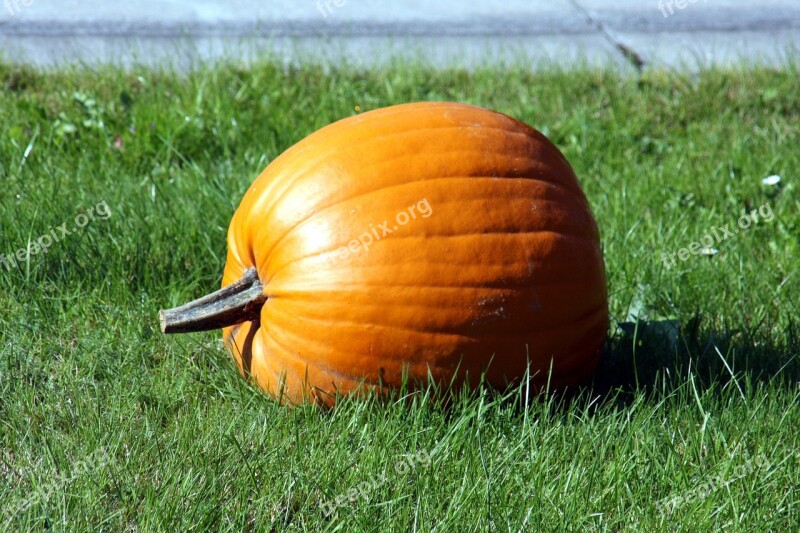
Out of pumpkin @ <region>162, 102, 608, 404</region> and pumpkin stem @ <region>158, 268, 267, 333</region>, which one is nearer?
pumpkin @ <region>162, 102, 608, 404</region>

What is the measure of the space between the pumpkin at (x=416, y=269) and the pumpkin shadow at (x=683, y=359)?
0.28 m

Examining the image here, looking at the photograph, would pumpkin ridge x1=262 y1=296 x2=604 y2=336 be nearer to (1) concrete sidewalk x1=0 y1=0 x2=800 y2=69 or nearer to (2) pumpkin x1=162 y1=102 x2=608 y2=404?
(2) pumpkin x1=162 y1=102 x2=608 y2=404

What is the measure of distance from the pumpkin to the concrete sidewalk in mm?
2692

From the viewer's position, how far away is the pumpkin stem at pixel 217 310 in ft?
8.48

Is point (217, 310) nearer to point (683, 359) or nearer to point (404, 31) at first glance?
point (683, 359)

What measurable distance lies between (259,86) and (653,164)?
194 centimetres

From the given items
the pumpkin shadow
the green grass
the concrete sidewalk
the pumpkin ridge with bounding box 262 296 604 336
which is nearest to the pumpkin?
the pumpkin ridge with bounding box 262 296 604 336

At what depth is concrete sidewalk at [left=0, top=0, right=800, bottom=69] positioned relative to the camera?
5.30 metres

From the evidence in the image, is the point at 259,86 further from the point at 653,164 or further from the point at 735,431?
the point at 735,431

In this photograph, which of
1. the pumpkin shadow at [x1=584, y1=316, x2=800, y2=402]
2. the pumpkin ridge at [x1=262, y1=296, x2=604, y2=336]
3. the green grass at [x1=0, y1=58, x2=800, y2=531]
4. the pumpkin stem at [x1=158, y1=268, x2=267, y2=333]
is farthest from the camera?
the pumpkin shadow at [x1=584, y1=316, x2=800, y2=402]

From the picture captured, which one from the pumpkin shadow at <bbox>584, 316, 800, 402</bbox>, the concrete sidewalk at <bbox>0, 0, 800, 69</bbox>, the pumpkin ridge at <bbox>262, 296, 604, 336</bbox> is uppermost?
the concrete sidewalk at <bbox>0, 0, 800, 69</bbox>

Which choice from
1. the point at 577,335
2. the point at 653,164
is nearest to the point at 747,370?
the point at 577,335

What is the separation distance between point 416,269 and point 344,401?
40 cm

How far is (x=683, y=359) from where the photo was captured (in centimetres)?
296
